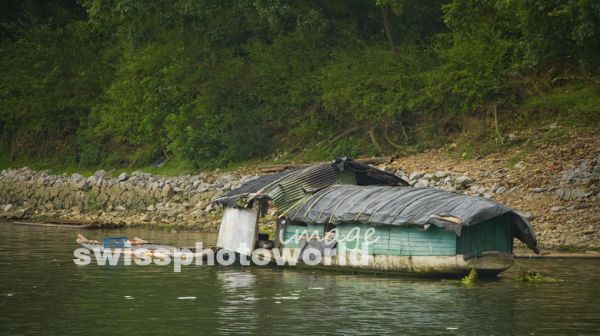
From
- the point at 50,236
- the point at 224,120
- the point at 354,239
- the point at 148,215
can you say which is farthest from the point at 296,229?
the point at 224,120

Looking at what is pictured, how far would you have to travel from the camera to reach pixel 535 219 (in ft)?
90.8

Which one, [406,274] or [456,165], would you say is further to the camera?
[456,165]

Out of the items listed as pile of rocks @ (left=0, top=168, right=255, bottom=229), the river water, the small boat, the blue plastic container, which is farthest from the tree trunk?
the river water

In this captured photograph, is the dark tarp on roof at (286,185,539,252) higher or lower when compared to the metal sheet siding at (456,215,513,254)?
higher

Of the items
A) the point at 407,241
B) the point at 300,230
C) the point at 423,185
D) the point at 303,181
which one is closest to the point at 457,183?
the point at 423,185

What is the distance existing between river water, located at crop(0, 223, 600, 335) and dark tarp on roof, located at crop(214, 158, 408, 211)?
1.78m

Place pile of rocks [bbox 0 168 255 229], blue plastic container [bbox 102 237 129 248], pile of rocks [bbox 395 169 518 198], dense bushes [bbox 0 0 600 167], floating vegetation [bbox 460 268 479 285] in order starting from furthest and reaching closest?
pile of rocks [bbox 0 168 255 229] → dense bushes [bbox 0 0 600 167] → pile of rocks [bbox 395 169 518 198] → blue plastic container [bbox 102 237 129 248] → floating vegetation [bbox 460 268 479 285]

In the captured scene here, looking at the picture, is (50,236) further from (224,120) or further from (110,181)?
(224,120)

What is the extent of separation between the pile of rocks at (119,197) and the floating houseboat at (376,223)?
9576 mm

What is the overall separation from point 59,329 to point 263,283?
6.20m

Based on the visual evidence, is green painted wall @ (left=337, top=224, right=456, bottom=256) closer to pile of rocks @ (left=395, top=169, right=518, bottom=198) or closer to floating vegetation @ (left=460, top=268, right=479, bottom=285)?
floating vegetation @ (left=460, top=268, right=479, bottom=285)

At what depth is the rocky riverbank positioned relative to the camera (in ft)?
90.5

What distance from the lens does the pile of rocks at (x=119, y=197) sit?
3706cm

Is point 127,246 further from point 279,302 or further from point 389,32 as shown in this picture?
point 389,32
